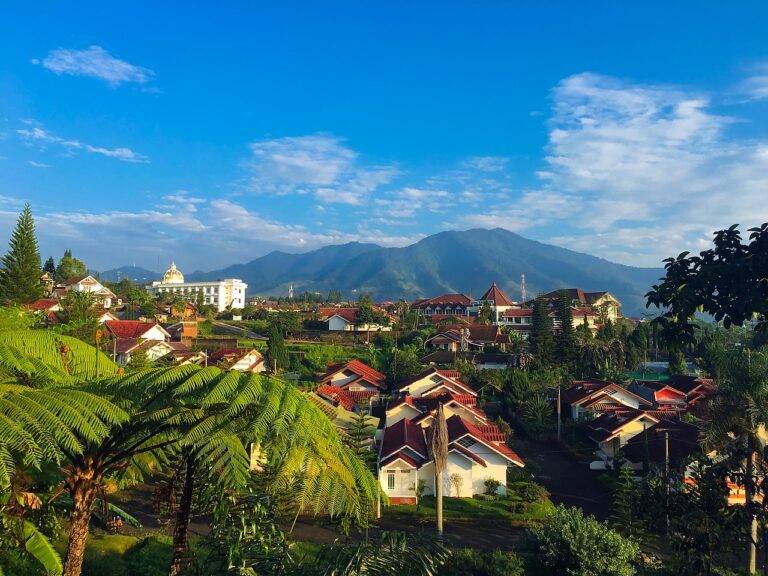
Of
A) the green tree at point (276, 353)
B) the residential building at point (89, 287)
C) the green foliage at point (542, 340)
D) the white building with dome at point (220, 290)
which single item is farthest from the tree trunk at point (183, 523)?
the white building with dome at point (220, 290)

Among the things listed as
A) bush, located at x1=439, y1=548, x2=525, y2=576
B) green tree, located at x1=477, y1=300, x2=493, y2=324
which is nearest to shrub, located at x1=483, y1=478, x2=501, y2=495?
bush, located at x1=439, y1=548, x2=525, y2=576

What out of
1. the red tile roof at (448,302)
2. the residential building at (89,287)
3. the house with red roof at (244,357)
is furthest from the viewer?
the red tile roof at (448,302)

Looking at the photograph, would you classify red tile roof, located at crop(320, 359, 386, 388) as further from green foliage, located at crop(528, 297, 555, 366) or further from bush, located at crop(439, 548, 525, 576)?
bush, located at crop(439, 548, 525, 576)

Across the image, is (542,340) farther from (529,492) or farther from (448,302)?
(448,302)

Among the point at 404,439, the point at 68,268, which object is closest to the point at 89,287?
the point at 68,268

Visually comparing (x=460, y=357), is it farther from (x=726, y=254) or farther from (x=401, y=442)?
(x=726, y=254)

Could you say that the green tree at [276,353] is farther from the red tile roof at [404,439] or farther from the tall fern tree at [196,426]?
the tall fern tree at [196,426]
